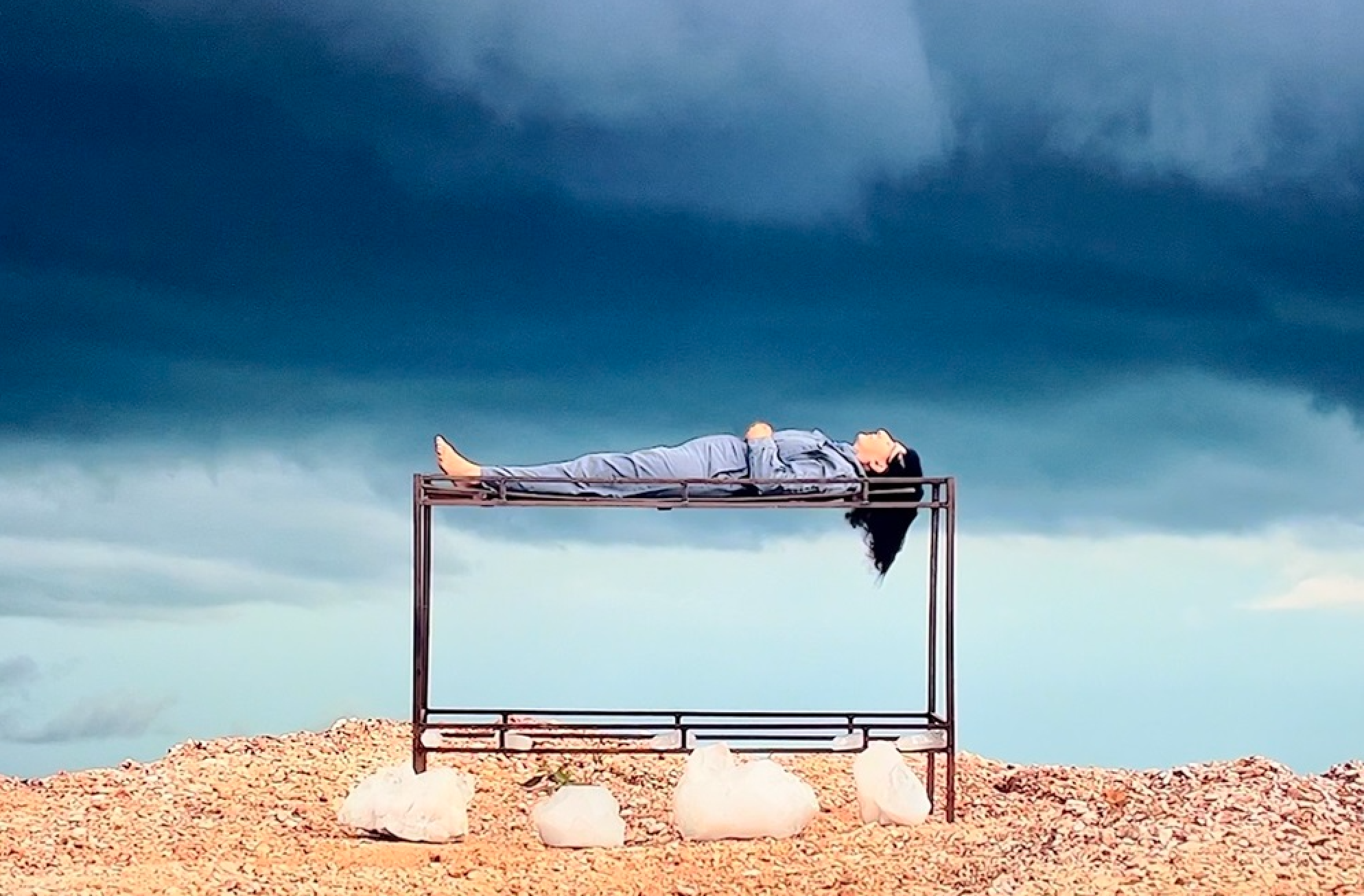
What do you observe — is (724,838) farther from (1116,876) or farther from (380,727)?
(380,727)

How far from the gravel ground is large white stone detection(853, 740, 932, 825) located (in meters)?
0.13

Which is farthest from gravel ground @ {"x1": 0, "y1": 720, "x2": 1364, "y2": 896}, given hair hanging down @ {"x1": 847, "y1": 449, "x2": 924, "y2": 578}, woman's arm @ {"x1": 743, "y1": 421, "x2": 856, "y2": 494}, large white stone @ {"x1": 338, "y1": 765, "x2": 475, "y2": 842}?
woman's arm @ {"x1": 743, "y1": 421, "x2": 856, "y2": 494}

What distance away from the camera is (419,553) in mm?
7289

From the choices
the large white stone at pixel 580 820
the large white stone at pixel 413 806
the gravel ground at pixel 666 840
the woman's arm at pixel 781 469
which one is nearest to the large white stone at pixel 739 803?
the gravel ground at pixel 666 840

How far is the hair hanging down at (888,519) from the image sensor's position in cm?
763

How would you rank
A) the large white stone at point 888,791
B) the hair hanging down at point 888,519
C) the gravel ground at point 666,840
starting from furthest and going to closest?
1. the hair hanging down at point 888,519
2. the large white stone at point 888,791
3. the gravel ground at point 666,840

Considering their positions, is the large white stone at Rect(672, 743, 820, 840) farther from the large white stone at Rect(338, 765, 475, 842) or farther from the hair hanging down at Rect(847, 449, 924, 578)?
the hair hanging down at Rect(847, 449, 924, 578)

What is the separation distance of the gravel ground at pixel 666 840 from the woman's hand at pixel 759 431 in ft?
5.82

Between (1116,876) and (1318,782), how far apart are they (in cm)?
222

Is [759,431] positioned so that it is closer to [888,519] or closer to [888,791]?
[888,519]

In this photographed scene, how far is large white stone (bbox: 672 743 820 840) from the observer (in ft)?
21.9

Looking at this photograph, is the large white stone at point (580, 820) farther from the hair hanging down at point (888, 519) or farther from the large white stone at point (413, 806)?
the hair hanging down at point (888, 519)

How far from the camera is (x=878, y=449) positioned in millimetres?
7652

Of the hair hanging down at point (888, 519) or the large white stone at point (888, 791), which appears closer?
the large white stone at point (888, 791)
